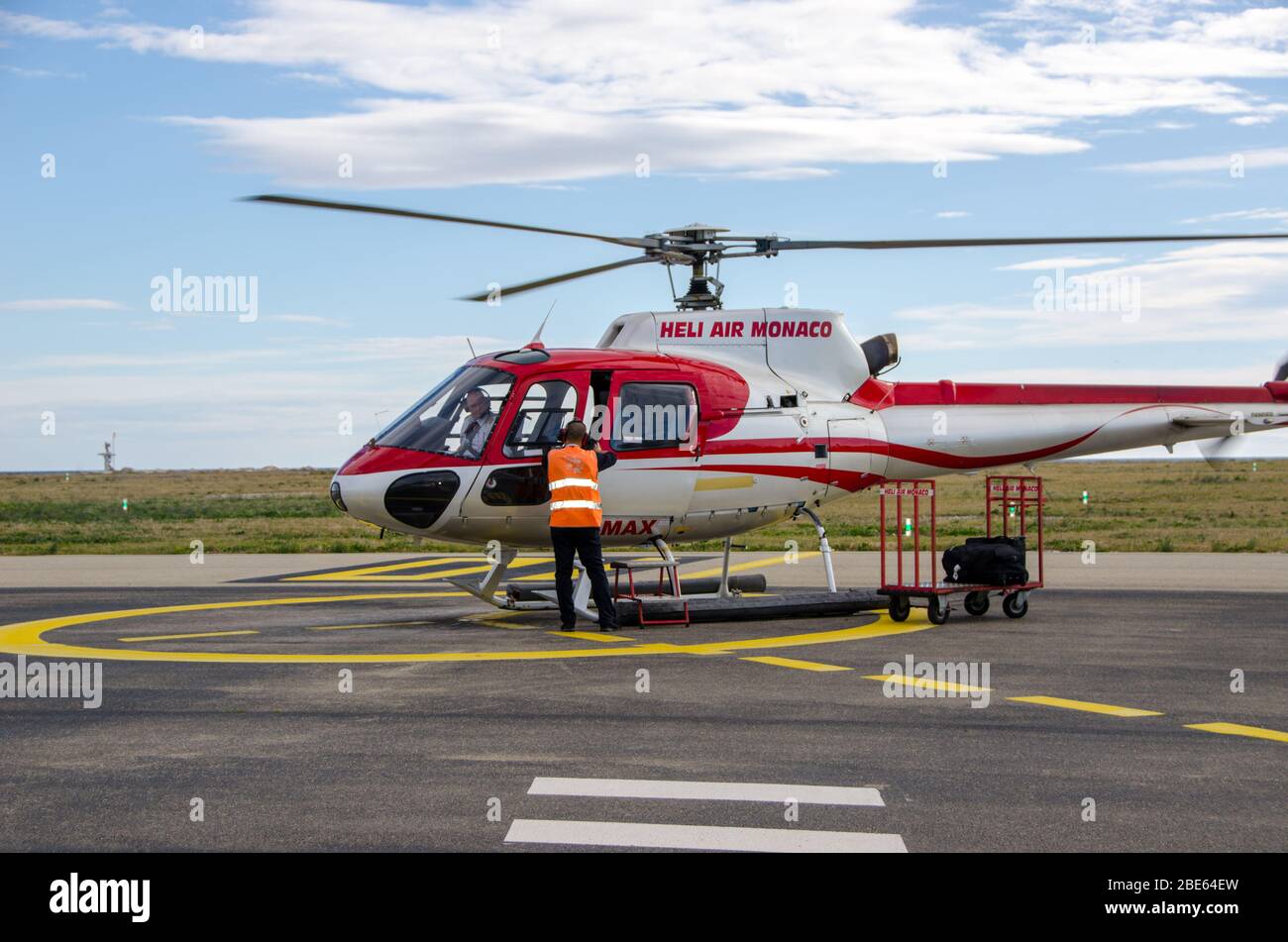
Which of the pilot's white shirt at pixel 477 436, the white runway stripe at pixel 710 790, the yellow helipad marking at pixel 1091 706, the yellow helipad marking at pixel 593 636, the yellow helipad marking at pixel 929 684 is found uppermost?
the pilot's white shirt at pixel 477 436

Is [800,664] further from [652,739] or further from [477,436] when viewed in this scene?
[477,436]

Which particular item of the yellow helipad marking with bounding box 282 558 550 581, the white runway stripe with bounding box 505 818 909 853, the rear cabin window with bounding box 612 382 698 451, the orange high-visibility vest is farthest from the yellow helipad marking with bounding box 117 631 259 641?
the white runway stripe with bounding box 505 818 909 853

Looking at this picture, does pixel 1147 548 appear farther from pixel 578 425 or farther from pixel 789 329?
pixel 578 425

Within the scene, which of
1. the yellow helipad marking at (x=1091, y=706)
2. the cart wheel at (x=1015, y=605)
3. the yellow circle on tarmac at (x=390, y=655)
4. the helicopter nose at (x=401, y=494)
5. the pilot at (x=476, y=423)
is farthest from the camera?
the cart wheel at (x=1015, y=605)

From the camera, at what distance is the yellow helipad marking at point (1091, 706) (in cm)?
1003

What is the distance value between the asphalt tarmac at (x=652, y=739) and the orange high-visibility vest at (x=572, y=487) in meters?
1.27

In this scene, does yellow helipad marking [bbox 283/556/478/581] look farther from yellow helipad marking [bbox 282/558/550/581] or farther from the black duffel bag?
the black duffel bag

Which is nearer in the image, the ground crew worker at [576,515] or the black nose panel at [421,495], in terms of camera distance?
the ground crew worker at [576,515]

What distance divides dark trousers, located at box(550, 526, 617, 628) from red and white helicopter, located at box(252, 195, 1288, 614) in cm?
49

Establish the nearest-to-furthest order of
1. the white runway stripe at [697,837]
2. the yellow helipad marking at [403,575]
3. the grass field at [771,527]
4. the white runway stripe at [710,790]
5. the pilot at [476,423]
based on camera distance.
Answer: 1. the white runway stripe at [697,837]
2. the white runway stripe at [710,790]
3. the pilot at [476,423]
4. the yellow helipad marking at [403,575]
5. the grass field at [771,527]

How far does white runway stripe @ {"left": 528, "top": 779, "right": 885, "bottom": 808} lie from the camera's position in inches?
291

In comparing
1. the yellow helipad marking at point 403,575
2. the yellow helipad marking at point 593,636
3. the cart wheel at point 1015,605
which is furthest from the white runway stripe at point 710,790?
the yellow helipad marking at point 403,575

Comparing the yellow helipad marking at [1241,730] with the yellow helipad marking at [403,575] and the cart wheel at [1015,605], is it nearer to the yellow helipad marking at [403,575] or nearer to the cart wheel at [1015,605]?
the cart wheel at [1015,605]

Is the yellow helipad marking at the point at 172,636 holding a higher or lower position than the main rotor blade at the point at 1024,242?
lower
